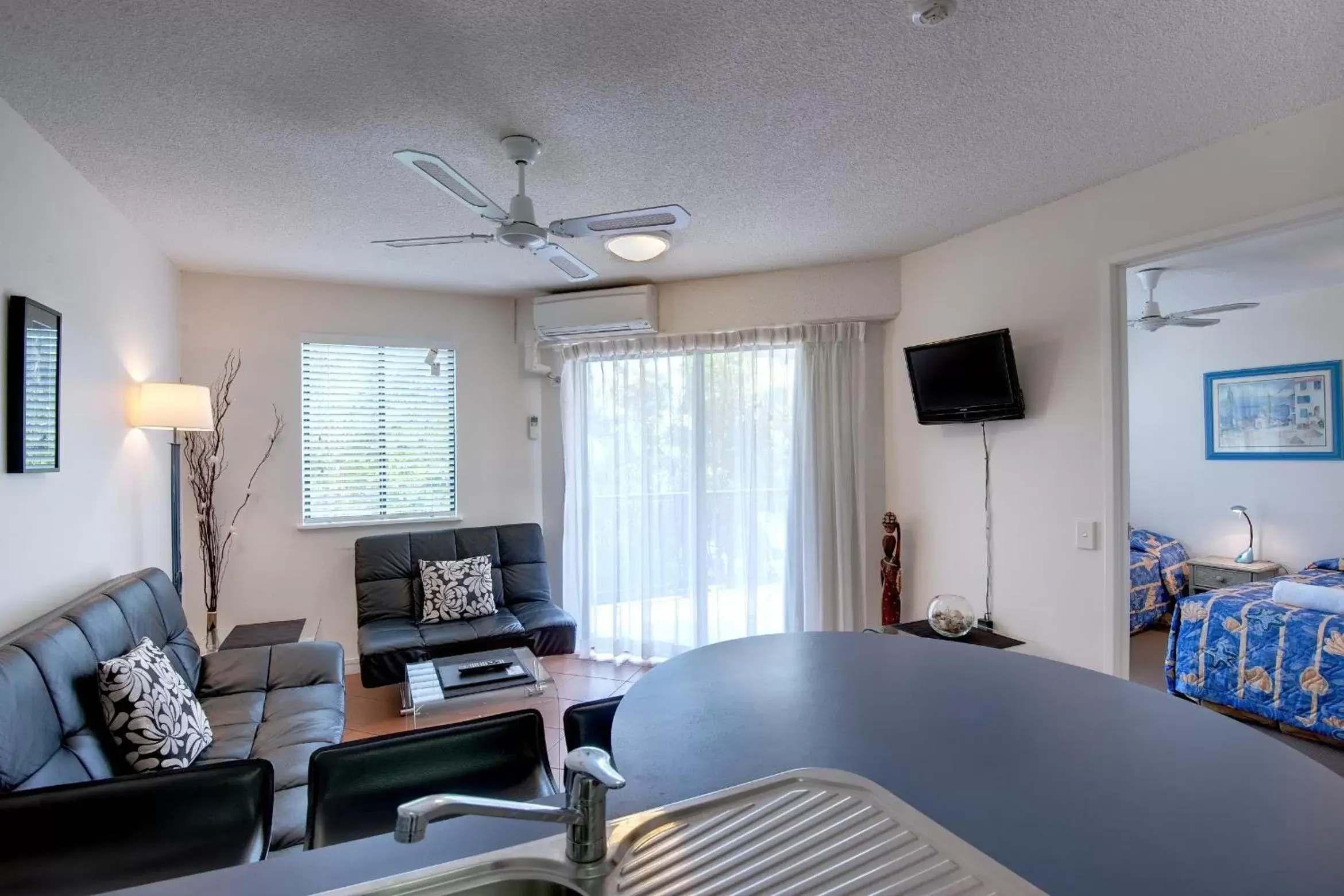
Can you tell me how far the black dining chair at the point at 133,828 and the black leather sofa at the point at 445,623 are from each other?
2.07 m

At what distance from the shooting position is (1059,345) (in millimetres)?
2852

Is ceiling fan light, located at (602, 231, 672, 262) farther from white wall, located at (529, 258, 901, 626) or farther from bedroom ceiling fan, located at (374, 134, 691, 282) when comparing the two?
white wall, located at (529, 258, 901, 626)

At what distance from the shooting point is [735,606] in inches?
163

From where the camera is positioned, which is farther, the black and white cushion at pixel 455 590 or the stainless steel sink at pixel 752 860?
the black and white cushion at pixel 455 590

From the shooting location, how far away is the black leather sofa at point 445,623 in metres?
3.38

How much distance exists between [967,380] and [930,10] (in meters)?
1.94

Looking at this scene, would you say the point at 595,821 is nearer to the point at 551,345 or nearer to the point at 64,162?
the point at 64,162

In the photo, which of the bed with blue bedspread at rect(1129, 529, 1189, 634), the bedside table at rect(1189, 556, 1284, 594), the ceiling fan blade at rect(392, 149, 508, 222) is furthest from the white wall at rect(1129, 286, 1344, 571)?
the ceiling fan blade at rect(392, 149, 508, 222)

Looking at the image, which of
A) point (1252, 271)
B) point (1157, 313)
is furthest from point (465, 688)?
point (1252, 271)

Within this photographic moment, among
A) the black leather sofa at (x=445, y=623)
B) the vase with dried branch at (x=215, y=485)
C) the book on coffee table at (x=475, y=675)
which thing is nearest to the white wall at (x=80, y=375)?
the vase with dried branch at (x=215, y=485)

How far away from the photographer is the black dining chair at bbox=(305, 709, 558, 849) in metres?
1.18

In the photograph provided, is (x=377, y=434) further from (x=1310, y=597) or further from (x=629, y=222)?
(x=1310, y=597)

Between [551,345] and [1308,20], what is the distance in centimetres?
382

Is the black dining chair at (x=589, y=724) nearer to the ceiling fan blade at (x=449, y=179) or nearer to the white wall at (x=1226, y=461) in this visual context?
the ceiling fan blade at (x=449, y=179)
